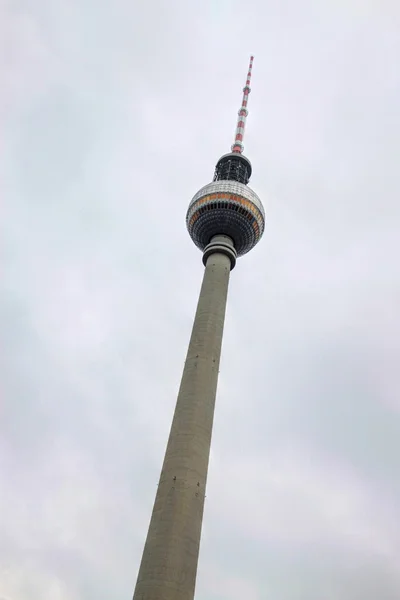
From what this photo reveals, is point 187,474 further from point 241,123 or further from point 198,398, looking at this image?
point 241,123

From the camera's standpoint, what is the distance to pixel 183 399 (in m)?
60.2

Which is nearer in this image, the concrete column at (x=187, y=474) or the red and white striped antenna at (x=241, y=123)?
the concrete column at (x=187, y=474)

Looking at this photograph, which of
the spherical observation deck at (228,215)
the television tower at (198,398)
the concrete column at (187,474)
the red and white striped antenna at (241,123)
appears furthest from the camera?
the red and white striped antenna at (241,123)

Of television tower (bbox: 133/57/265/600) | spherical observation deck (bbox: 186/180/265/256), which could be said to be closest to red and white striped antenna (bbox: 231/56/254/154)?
television tower (bbox: 133/57/265/600)

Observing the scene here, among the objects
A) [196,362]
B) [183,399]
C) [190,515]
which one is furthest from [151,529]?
[196,362]

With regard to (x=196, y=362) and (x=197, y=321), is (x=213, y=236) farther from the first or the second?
(x=196, y=362)

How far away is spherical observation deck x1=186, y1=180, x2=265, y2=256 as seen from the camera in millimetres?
81000

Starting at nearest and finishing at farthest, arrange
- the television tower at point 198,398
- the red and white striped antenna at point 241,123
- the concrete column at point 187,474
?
the concrete column at point 187,474 < the television tower at point 198,398 < the red and white striped antenna at point 241,123

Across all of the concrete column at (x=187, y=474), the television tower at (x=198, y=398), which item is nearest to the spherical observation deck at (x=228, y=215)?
the television tower at (x=198, y=398)

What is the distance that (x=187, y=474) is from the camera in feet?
175

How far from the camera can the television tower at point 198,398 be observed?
48094 mm

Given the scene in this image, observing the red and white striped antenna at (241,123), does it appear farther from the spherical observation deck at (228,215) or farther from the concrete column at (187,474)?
the concrete column at (187,474)

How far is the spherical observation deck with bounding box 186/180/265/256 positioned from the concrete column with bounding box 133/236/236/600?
12.6 meters

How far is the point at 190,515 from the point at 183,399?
13.2 metres
